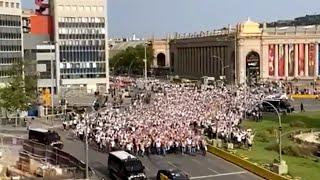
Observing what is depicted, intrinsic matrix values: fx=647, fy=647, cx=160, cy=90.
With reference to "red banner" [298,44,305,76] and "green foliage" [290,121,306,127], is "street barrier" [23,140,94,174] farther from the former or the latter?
Answer: "red banner" [298,44,305,76]

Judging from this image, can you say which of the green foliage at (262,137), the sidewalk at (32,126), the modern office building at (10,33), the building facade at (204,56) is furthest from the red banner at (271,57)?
the green foliage at (262,137)

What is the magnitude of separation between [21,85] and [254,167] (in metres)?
42.1

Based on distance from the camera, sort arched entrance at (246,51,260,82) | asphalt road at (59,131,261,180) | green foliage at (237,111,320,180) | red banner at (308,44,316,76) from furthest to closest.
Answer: red banner at (308,44,316,76) < arched entrance at (246,51,260,82) < green foliage at (237,111,320,180) < asphalt road at (59,131,261,180)

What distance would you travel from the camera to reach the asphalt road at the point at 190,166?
4172cm

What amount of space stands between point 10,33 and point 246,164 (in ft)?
271

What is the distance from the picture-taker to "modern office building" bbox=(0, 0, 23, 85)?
11449 cm

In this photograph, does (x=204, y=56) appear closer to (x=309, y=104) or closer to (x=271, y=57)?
(x=271, y=57)

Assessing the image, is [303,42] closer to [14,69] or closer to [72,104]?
[72,104]

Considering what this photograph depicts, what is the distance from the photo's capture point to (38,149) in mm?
39344

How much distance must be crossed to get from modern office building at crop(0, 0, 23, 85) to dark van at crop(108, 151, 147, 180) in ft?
248

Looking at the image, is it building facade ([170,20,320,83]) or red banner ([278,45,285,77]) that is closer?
building facade ([170,20,320,83])

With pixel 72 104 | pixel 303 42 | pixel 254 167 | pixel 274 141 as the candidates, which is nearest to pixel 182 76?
pixel 303 42

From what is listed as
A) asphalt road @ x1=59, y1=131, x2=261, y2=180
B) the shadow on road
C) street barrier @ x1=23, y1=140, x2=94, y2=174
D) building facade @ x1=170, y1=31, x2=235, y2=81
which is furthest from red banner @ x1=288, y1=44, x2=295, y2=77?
street barrier @ x1=23, y1=140, x2=94, y2=174

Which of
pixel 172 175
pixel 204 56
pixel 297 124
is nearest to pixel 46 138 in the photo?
pixel 172 175
